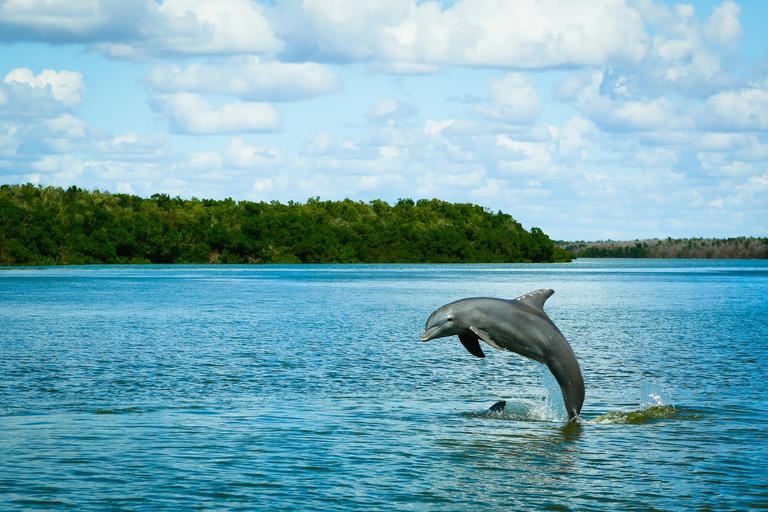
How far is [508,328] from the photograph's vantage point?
15.8 meters

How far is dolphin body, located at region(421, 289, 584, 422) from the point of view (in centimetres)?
1542

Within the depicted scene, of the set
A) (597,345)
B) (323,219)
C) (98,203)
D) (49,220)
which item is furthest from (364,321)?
(323,219)

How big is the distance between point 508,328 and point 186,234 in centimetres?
15746

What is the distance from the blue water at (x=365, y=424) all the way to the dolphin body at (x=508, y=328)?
150 cm

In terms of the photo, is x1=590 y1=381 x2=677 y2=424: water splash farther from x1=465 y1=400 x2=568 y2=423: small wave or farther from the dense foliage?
the dense foliage

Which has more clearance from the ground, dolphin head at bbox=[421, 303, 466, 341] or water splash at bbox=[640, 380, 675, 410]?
dolphin head at bbox=[421, 303, 466, 341]

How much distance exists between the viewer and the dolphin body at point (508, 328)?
15422mm

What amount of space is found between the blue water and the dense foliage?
111 m

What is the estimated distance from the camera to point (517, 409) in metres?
19.6

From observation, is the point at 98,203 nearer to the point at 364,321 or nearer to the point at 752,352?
the point at 364,321

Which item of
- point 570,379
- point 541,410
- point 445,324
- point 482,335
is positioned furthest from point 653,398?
point 445,324

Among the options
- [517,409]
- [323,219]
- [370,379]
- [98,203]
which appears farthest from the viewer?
[323,219]

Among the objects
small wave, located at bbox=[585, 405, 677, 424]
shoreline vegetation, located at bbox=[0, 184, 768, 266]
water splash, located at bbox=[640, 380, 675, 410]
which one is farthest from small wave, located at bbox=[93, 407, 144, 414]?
shoreline vegetation, located at bbox=[0, 184, 768, 266]

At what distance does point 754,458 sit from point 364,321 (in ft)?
99.1
